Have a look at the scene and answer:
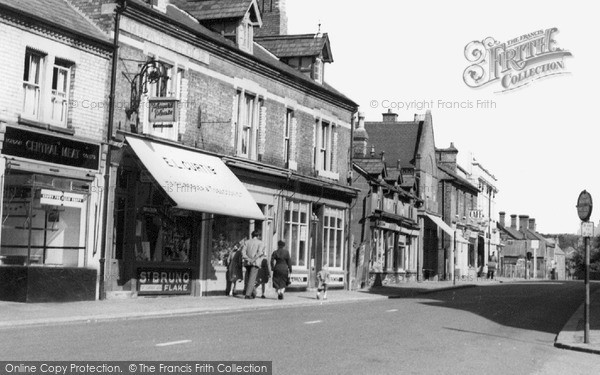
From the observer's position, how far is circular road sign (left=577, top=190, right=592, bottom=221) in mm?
15555

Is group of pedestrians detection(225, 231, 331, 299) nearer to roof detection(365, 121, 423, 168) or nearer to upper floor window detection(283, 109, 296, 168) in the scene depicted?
upper floor window detection(283, 109, 296, 168)

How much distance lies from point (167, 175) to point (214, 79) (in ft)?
17.9

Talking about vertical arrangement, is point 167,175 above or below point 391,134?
below

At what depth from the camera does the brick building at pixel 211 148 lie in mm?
21781

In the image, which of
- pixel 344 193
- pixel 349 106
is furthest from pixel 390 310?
pixel 349 106

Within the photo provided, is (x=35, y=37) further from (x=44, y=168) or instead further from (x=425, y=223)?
(x=425, y=223)

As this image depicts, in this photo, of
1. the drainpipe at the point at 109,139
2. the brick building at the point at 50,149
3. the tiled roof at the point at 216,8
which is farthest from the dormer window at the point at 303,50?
the brick building at the point at 50,149

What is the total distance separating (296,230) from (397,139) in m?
24.7

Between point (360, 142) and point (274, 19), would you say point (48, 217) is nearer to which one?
point (274, 19)

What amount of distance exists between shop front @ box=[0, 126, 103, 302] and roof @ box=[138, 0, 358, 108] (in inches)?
194

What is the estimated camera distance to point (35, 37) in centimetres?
1919

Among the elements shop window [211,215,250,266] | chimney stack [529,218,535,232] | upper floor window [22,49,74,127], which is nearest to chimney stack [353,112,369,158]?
shop window [211,215,250,266]

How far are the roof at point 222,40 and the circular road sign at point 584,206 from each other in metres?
12.5

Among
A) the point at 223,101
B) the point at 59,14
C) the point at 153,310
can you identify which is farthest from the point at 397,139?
the point at 153,310
